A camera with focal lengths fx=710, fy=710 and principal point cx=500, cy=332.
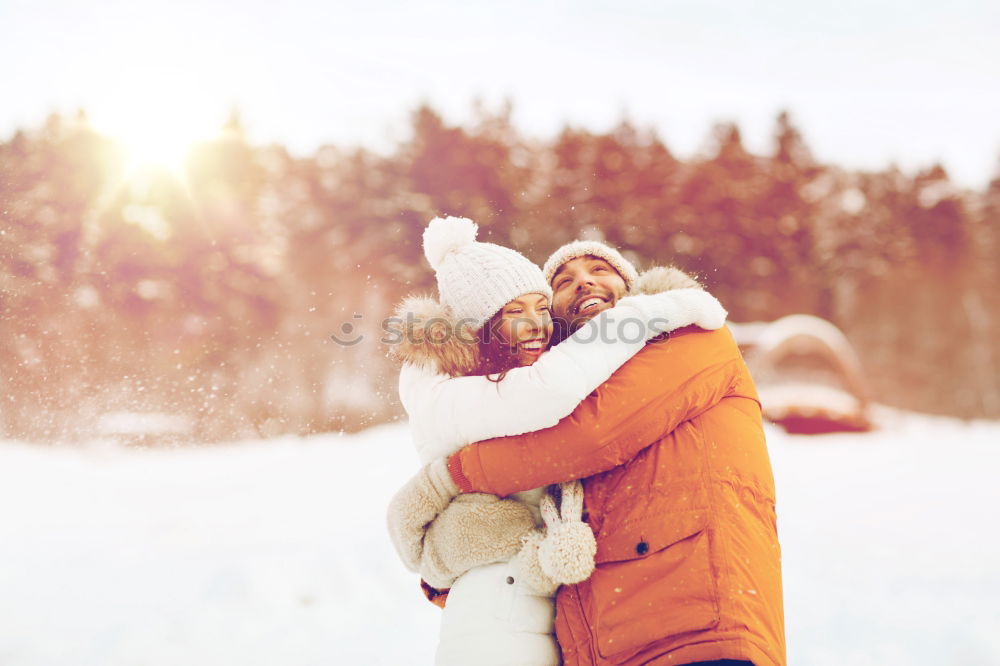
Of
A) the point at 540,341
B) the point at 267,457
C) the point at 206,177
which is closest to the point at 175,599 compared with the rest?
the point at 540,341

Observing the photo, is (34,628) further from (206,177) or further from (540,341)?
(206,177)

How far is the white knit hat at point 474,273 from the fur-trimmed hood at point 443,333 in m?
0.11

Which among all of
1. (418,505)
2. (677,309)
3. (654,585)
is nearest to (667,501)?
(654,585)

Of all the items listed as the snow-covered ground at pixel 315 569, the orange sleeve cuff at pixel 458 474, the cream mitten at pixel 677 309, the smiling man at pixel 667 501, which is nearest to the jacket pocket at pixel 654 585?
the smiling man at pixel 667 501

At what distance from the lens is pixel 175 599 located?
4023 mm

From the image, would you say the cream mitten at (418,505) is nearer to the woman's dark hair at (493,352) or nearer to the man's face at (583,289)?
the woman's dark hair at (493,352)

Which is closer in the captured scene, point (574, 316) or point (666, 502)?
point (666, 502)

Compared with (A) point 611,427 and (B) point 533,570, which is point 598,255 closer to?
(A) point 611,427

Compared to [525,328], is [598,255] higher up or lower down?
higher up

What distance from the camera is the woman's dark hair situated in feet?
6.84

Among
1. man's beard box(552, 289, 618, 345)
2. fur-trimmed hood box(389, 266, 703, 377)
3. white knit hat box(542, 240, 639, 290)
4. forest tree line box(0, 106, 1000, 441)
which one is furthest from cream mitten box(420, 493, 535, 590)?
forest tree line box(0, 106, 1000, 441)

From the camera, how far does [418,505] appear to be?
1.91 m

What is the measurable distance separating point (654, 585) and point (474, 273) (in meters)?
1.08

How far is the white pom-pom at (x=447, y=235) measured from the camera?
7.91 feet
